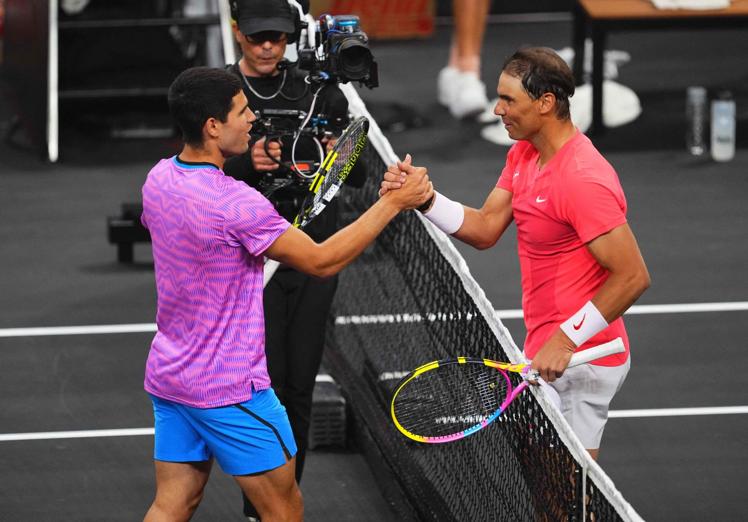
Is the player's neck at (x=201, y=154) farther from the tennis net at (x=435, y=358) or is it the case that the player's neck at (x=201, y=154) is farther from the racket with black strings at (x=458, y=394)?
the tennis net at (x=435, y=358)

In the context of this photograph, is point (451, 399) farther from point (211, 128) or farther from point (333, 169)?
point (211, 128)

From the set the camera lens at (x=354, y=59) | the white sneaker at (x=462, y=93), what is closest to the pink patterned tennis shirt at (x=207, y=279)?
the camera lens at (x=354, y=59)

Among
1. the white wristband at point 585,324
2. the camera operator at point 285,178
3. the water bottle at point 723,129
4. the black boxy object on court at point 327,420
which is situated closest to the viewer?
the white wristband at point 585,324

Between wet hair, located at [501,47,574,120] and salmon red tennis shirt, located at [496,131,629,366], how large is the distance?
14 centimetres

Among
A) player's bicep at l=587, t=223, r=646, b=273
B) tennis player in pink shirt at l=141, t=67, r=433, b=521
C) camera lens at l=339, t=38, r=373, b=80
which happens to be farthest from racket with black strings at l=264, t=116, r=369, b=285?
player's bicep at l=587, t=223, r=646, b=273

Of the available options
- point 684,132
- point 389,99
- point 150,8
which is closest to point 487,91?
point 389,99

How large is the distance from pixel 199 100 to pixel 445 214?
1074mm

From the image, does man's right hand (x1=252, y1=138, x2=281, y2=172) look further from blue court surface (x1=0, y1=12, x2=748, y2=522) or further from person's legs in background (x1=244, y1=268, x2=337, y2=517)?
blue court surface (x1=0, y1=12, x2=748, y2=522)

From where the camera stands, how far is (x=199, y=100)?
4027 mm

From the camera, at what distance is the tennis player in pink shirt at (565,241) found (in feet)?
13.5

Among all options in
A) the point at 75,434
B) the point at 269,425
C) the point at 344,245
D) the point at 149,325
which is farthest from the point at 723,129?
the point at 269,425

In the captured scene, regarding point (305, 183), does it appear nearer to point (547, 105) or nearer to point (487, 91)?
point (547, 105)

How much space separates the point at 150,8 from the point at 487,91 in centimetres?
316

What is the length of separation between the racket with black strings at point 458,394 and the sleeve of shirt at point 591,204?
1.15ft
